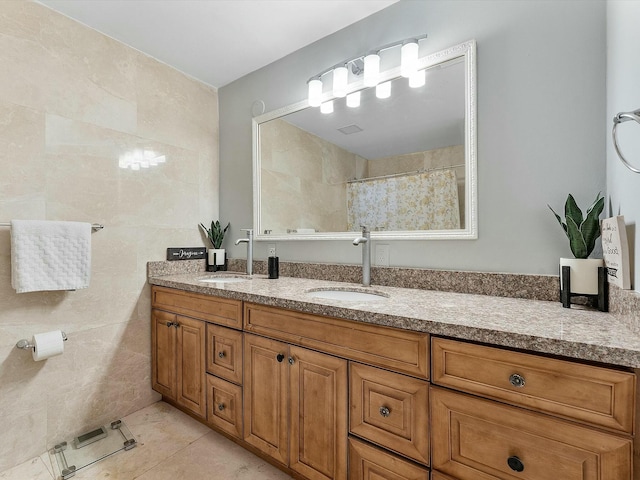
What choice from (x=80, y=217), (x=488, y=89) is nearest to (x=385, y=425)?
(x=488, y=89)

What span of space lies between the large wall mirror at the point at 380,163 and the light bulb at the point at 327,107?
0.02 meters

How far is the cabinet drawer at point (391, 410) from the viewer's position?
0.91m

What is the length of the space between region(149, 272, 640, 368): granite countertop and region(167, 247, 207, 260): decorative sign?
794 mm

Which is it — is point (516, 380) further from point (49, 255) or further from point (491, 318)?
point (49, 255)

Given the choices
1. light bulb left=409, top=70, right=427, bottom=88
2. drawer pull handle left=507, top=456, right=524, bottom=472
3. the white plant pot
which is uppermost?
light bulb left=409, top=70, right=427, bottom=88

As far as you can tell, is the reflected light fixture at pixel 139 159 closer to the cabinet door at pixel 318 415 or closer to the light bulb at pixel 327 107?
the light bulb at pixel 327 107

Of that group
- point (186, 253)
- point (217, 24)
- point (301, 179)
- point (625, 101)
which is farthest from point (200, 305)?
point (625, 101)

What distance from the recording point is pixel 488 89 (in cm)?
133

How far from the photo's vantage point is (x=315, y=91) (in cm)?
181

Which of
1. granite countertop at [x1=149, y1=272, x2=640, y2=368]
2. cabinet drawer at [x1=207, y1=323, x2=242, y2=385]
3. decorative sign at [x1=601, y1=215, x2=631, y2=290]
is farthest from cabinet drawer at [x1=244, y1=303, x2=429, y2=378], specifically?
decorative sign at [x1=601, y1=215, x2=631, y2=290]

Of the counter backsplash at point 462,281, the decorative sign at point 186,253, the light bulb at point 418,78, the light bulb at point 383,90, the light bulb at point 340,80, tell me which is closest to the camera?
the counter backsplash at point 462,281

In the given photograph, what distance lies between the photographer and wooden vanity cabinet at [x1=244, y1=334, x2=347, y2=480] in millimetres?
1093

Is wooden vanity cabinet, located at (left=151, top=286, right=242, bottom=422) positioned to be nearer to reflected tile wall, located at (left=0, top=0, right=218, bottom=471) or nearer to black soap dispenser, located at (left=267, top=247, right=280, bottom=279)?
reflected tile wall, located at (left=0, top=0, right=218, bottom=471)

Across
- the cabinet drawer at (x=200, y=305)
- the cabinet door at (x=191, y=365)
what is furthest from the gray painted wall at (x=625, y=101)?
the cabinet door at (x=191, y=365)
